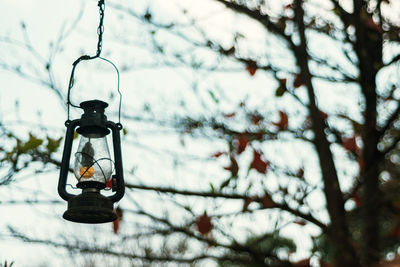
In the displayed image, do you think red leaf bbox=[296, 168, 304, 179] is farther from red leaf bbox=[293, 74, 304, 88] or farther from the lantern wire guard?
the lantern wire guard

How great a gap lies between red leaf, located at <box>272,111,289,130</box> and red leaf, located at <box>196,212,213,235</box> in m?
1.16

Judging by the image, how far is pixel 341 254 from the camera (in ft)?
11.8

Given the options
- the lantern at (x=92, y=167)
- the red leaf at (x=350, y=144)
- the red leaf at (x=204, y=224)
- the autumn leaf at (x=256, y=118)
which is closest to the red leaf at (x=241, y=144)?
the autumn leaf at (x=256, y=118)

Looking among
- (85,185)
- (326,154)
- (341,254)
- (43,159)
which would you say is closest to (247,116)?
(326,154)

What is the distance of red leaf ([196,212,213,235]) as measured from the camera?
363cm

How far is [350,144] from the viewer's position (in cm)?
447

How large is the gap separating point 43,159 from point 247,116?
175 centimetres

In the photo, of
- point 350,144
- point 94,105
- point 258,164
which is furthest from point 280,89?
point 94,105

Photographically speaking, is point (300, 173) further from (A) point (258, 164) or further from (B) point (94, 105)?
(B) point (94, 105)

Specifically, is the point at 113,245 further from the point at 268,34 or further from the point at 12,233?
the point at 268,34

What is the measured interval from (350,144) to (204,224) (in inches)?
58.2

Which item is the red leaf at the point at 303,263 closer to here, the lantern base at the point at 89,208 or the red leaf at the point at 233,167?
the red leaf at the point at 233,167

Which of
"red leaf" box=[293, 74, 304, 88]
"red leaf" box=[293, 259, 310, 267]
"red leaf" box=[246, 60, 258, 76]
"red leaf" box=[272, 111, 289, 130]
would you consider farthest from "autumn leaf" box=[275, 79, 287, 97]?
"red leaf" box=[293, 259, 310, 267]

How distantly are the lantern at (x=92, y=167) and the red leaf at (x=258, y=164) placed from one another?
1616mm
